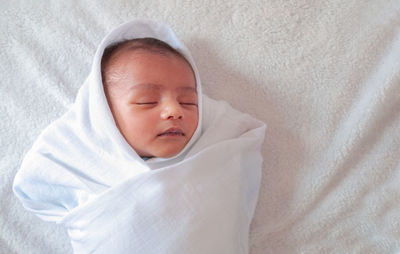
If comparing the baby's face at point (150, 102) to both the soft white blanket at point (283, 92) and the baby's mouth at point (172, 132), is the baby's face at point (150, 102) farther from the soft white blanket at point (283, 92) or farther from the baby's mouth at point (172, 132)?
the soft white blanket at point (283, 92)

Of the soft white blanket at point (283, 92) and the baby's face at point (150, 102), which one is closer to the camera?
the baby's face at point (150, 102)

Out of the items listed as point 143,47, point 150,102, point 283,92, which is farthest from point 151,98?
point 283,92

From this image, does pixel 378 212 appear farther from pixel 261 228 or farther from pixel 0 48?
pixel 0 48

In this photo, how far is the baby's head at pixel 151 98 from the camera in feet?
3.07

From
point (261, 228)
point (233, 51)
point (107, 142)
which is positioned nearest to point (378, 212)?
point (261, 228)

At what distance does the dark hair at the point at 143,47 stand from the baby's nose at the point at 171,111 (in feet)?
0.54

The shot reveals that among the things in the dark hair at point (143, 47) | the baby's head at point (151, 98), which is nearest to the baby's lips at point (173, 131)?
the baby's head at point (151, 98)

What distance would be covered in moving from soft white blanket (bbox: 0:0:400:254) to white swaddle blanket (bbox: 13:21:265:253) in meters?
0.10

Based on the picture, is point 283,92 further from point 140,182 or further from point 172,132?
point 140,182

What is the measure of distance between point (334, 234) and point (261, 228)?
0.69 feet

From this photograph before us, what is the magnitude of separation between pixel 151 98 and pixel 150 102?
0.01 meters

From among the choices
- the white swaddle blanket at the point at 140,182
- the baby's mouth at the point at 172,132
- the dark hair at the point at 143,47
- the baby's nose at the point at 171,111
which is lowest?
the white swaddle blanket at the point at 140,182

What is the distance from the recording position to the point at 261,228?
1074mm

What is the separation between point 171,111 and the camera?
0.92 m
